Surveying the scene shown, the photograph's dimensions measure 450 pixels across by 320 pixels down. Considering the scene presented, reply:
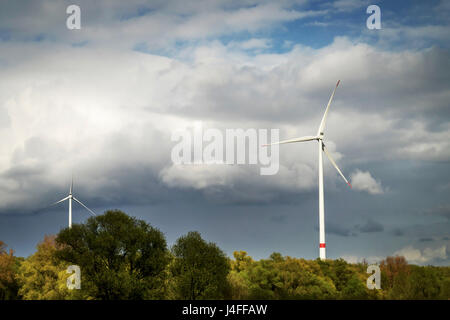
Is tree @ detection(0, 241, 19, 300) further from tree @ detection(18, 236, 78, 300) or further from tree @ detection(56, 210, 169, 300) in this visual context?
tree @ detection(56, 210, 169, 300)

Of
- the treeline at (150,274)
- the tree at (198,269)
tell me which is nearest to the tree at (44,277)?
the treeline at (150,274)

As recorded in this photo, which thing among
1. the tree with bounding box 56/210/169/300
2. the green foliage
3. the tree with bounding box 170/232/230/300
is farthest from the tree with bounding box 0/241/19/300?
the tree with bounding box 170/232/230/300

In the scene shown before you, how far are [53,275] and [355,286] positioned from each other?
273 ft

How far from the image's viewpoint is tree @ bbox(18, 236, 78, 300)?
131 m

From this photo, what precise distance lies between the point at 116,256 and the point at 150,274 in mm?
8684

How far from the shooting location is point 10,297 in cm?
15350

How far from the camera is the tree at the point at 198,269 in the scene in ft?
406

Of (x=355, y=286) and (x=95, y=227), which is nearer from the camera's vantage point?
(x=95, y=227)

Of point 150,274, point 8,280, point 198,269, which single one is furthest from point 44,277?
point 198,269

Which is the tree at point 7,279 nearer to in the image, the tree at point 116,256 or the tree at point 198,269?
the tree at point 116,256

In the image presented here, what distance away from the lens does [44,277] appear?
466ft

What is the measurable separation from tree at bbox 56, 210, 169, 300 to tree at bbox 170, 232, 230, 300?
3.90 m
